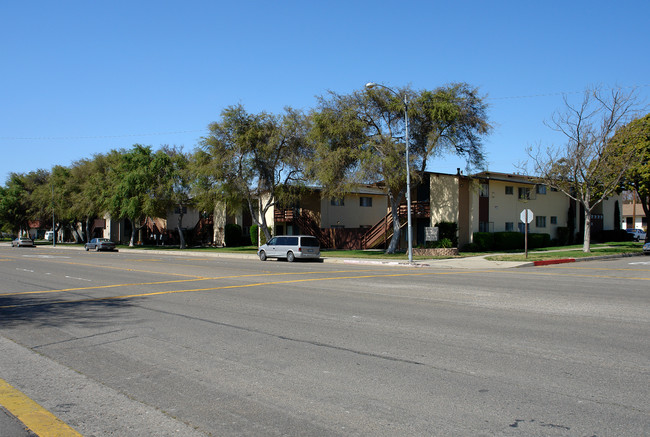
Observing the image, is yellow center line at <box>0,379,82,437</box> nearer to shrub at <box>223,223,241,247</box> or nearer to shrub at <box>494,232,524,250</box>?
shrub at <box>494,232,524,250</box>

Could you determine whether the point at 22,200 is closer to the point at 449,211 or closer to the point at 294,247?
the point at 294,247

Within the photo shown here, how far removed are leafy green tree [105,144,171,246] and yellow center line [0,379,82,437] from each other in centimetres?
4607

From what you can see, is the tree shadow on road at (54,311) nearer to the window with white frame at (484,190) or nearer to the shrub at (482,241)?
the shrub at (482,241)

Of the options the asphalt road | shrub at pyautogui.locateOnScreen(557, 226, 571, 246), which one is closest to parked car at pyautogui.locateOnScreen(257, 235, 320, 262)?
the asphalt road

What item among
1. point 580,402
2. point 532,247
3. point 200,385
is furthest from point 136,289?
point 532,247

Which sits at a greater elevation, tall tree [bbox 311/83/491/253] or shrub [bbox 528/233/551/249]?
tall tree [bbox 311/83/491/253]

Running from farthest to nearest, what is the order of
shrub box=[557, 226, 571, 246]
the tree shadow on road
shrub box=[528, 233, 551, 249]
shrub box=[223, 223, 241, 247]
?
shrub box=[223, 223, 241, 247] < shrub box=[557, 226, 571, 246] < shrub box=[528, 233, 551, 249] < the tree shadow on road

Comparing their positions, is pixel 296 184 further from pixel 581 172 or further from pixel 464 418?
pixel 464 418

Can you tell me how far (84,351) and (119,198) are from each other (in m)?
47.2

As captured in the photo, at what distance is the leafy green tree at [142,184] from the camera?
50219mm

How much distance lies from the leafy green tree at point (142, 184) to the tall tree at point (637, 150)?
39001mm

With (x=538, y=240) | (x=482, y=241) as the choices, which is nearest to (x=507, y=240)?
(x=482, y=241)

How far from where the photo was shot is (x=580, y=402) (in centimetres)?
519

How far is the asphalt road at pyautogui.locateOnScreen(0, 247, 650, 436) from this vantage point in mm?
4844
